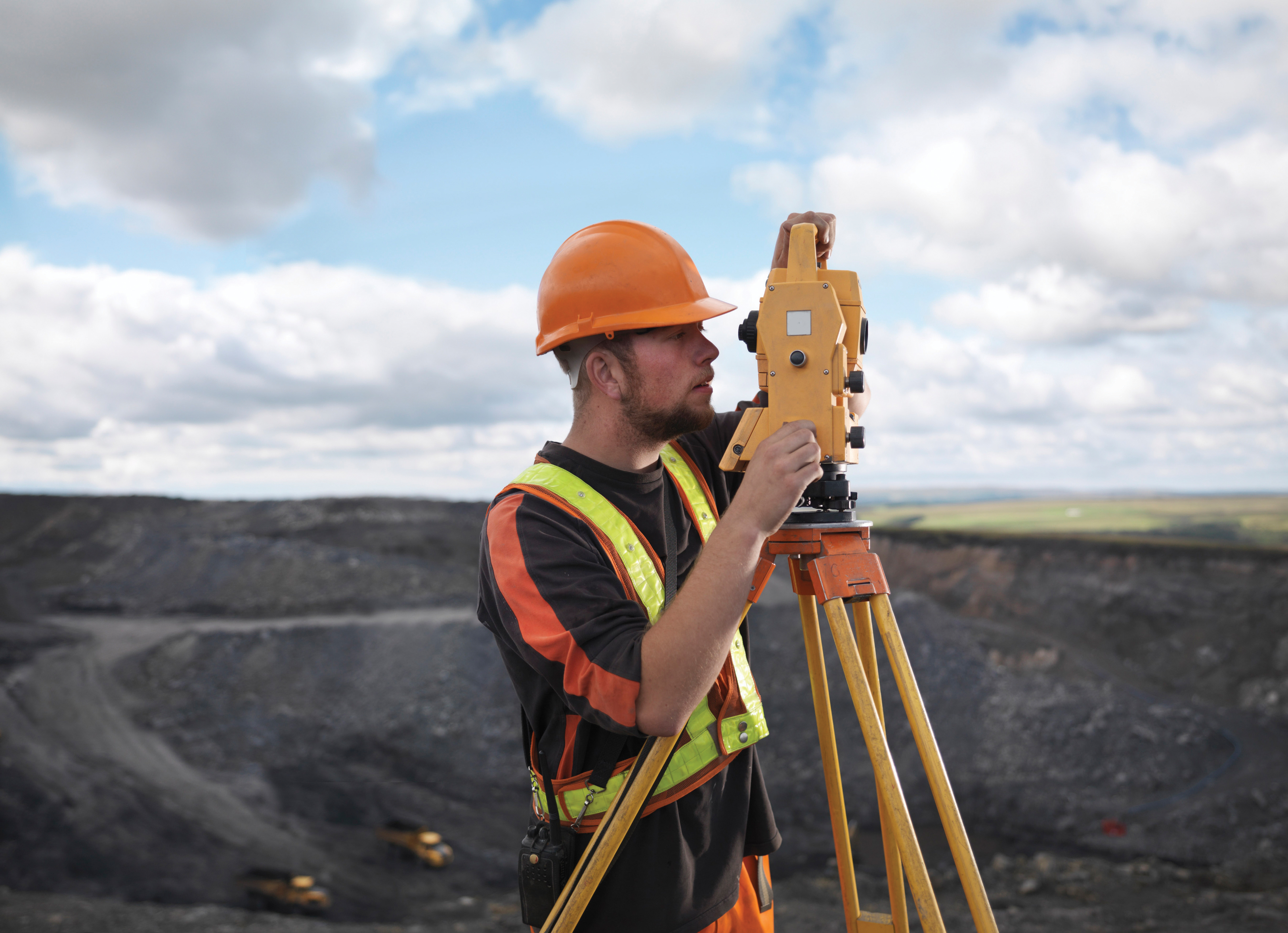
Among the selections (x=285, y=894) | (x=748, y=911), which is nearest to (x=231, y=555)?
(x=285, y=894)

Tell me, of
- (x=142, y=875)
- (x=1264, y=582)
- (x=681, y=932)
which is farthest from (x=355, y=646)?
(x=1264, y=582)

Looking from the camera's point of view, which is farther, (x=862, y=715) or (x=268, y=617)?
(x=268, y=617)

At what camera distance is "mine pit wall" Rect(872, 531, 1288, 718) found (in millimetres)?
12695

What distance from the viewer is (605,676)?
148 cm

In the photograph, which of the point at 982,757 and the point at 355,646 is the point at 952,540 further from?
the point at 355,646

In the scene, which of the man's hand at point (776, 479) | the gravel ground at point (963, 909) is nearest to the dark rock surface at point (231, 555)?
the gravel ground at point (963, 909)

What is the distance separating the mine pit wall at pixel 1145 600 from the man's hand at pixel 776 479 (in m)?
14.0

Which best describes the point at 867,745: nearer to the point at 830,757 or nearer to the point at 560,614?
the point at 830,757

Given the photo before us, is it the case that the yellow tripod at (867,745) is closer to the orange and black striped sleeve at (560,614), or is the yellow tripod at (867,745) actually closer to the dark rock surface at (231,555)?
the orange and black striped sleeve at (560,614)

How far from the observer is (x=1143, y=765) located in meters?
10.4

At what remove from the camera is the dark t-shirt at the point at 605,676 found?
1.52 meters

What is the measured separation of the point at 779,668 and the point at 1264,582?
876 cm

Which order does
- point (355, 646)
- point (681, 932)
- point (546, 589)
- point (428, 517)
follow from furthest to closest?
point (428, 517) → point (355, 646) → point (681, 932) → point (546, 589)

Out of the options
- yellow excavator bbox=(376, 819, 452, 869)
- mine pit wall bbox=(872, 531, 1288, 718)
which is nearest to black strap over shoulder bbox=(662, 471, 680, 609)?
yellow excavator bbox=(376, 819, 452, 869)
